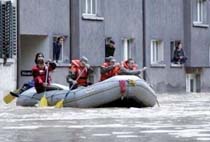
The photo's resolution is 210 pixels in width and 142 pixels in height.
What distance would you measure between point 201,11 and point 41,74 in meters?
22.2

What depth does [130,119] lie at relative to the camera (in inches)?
656

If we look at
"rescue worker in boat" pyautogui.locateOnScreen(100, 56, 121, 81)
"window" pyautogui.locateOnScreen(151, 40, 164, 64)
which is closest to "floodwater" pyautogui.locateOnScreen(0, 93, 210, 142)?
"rescue worker in boat" pyautogui.locateOnScreen(100, 56, 121, 81)

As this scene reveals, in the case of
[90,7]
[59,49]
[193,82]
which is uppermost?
[90,7]

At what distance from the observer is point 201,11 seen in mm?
45094

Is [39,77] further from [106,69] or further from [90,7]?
[90,7]

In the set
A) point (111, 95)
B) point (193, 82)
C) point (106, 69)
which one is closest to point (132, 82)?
point (111, 95)

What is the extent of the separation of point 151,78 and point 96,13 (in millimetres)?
6085

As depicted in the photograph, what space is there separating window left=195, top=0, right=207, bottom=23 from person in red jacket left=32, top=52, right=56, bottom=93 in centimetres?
2135

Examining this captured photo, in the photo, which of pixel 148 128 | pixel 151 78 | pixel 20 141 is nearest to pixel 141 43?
pixel 151 78

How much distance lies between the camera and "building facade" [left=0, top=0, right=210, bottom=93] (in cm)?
3231

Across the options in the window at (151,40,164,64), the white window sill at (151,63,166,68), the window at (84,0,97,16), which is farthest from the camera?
the window at (151,40,164,64)

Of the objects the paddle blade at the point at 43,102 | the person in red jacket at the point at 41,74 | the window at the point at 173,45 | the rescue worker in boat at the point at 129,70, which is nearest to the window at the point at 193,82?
the window at the point at 173,45

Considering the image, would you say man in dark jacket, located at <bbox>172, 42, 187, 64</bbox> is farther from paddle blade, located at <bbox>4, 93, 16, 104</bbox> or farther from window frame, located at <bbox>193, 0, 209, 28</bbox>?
paddle blade, located at <bbox>4, 93, 16, 104</bbox>

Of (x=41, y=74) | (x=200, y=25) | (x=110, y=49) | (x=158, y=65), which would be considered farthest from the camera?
(x=200, y=25)
